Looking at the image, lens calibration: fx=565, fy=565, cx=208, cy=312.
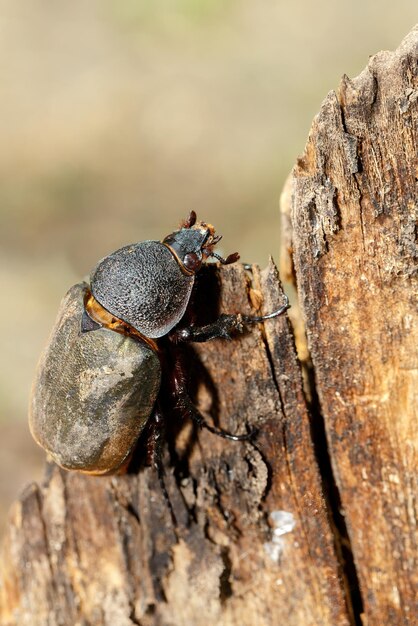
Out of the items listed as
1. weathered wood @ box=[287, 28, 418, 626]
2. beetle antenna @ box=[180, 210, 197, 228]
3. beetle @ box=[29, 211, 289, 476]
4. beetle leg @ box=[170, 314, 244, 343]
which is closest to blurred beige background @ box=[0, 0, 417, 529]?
beetle antenna @ box=[180, 210, 197, 228]

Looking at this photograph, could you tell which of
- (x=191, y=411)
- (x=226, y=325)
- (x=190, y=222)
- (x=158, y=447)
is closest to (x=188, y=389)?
(x=191, y=411)

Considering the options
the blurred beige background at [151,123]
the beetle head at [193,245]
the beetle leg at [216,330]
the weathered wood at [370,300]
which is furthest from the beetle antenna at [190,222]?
the blurred beige background at [151,123]

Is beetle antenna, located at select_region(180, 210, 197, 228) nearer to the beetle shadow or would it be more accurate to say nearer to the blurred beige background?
the beetle shadow

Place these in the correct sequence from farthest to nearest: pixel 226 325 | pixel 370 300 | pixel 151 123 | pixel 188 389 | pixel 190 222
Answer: pixel 151 123, pixel 190 222, pixel 188 389, pixel 226 325, pixel 370 300

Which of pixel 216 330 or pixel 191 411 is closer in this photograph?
pixel 216 330

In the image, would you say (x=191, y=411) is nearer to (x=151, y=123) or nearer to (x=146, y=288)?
(x=146, y=288)
